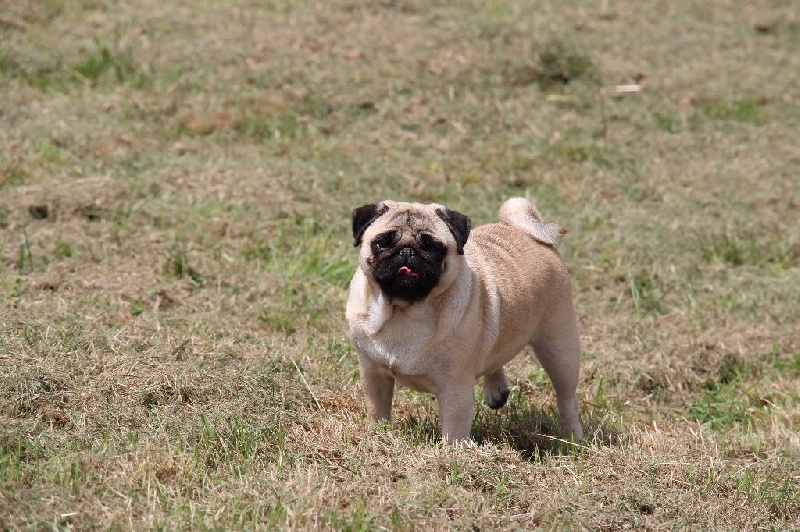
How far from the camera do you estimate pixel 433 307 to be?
5391mm

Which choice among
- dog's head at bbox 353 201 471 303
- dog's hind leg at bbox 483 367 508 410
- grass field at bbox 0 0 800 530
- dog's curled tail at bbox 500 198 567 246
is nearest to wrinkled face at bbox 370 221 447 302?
dog's head at bbox 353 201 471 303

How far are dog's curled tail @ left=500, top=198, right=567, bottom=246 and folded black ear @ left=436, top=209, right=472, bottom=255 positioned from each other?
105 centimetres

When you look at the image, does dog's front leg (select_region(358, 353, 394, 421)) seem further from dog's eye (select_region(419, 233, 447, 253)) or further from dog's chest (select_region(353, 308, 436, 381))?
dog's eye (select_region(419, 233, 447, 253))

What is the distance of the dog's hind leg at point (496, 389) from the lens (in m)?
6.48

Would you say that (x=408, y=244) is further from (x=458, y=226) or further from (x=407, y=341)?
(x=407, y=341)

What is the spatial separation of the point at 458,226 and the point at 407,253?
0.38 meters

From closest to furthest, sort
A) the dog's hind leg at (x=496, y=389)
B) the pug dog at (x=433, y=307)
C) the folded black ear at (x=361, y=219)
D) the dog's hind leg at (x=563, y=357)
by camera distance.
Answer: the pug dog at (x=433, y=307)
the folded black ear at (x=361, y=219)
the dog's hind leg at (x=563, y=357)
the dog's hind leg at (x=496, y=389)

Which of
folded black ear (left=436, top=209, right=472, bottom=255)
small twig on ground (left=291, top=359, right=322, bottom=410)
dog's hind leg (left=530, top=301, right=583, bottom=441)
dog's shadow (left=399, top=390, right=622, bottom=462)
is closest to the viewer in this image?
folded black ear (left=436, top=209, right=472, bottom=255)

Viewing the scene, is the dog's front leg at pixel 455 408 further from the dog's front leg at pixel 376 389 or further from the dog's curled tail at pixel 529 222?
the dog's curled tail at pixel 529 222

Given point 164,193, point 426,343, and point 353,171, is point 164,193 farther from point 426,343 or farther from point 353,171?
point 426,343

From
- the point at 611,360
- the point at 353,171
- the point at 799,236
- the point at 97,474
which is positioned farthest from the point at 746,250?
the point at 97,474

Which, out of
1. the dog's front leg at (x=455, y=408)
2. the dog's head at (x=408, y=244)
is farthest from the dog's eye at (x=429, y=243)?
the dog's front leg at (x=455, y=408)

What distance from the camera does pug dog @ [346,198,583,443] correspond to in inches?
207

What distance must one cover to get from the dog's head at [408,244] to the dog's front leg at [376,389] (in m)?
0.51
